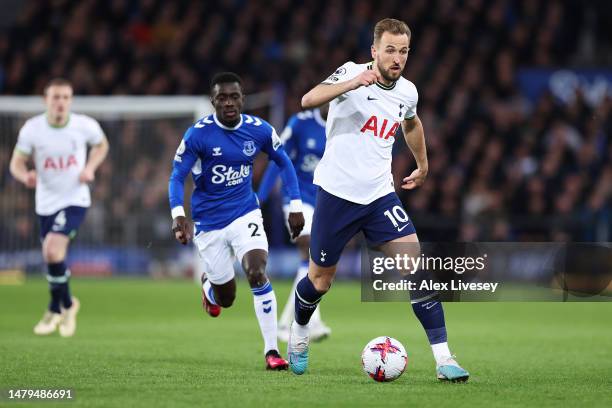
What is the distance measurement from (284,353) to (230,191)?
1.64m

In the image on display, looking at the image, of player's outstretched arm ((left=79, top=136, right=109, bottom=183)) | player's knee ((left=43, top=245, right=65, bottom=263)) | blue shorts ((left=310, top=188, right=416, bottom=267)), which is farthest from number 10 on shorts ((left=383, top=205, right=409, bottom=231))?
player's knee ((left=43, top=245, right=65, bottom=263))

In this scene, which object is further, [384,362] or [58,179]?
[58,179]

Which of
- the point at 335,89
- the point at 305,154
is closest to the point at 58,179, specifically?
the point at 305,154

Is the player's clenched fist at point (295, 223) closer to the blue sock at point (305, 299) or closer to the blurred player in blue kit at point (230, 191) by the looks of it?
the blurred player in blue kit at point (230, 191)

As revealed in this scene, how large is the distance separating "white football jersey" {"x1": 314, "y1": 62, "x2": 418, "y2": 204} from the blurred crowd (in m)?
11.9

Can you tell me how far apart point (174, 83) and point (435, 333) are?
48.0 ft

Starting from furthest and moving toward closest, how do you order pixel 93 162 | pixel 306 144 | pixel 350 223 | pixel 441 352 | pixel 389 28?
pixel 93 162
pixel 306 144
pixel 350 223
pixel 441 352
pixel 389 28

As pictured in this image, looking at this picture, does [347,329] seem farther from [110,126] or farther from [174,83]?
[174,83]

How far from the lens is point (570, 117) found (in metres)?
20.1

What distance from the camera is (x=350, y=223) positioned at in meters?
7.46

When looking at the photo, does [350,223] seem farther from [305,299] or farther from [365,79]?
[365,79]

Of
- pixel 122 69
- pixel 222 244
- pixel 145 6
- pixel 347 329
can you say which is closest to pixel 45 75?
pixel 122 69

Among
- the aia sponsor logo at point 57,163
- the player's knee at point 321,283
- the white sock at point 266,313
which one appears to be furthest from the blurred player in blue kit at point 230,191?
the aia sponsor logo at point 57,163

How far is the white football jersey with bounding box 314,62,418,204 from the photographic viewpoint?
738 cm
